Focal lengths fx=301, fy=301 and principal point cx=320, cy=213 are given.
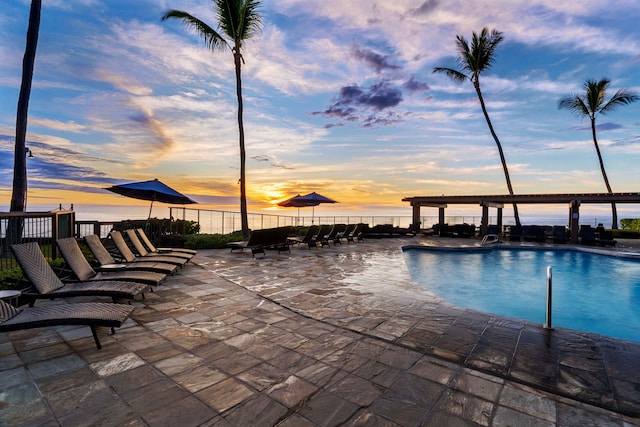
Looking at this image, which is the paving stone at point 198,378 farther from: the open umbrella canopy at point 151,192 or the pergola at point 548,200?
the pergola at point 548,200

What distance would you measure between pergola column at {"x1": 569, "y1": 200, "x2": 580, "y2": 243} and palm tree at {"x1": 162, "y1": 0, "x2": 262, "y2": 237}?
1604cm

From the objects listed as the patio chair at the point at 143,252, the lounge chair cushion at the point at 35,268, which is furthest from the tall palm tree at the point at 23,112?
the lounge chair cushion at the point at 35,268

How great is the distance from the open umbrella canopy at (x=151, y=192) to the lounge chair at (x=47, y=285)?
4646 mm

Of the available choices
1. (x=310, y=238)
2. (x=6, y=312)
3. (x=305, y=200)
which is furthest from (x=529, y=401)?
(x=305, y=200)

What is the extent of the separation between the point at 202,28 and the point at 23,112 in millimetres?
7096

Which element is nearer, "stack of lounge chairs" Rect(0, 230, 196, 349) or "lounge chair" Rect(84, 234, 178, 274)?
"stack of lounge chairs" Rect(0, 230, 196, 349)

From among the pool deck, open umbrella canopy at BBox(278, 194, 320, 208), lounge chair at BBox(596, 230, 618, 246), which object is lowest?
the pool deck

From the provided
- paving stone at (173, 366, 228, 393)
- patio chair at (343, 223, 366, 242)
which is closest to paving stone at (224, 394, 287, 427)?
paving stone at (173, 366, 228, 393)

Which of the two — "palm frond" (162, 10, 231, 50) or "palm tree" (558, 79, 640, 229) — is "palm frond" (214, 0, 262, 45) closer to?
"palm frond" (162, 10, 231, 50)

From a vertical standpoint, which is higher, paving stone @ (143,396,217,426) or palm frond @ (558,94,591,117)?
palm frond @ (558,94,591,117)

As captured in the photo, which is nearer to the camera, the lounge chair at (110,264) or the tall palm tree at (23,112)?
the lounge chair at (110,264)

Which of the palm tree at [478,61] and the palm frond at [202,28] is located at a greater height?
the palm tree at [478,61]

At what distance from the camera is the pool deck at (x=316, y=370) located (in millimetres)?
2090

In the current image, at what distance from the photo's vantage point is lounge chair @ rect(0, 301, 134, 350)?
2.74 metres
